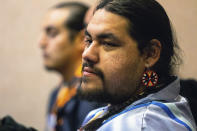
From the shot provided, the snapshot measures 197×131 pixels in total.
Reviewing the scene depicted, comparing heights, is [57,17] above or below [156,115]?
below

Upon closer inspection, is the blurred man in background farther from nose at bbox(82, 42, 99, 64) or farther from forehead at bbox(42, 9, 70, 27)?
nose at bbox(82, 42, 99, 64)

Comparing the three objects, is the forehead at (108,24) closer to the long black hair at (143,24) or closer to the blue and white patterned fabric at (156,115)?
the long black hair at (143,24)

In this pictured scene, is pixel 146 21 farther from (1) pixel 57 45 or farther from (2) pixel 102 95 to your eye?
(1) pixel 57 45

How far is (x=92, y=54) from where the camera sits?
106 cm

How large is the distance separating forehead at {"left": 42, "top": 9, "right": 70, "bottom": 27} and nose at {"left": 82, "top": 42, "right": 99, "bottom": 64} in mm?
1322

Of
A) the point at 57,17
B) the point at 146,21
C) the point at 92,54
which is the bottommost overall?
the point at 57,17

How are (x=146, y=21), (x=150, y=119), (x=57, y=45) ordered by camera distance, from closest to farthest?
(x=150, y=119), (x=146, y=21), (x=57, y=45)

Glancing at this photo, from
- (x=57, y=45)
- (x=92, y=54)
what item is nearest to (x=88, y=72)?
(x=92, y=54)

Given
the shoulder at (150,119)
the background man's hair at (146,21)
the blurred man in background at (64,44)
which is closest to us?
the shoulder at (150,119)

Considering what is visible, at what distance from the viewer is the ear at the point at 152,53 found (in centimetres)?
107

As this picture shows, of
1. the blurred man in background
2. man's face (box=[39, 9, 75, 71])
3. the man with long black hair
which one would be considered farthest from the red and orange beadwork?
man's face (box=[39, 9, 75, 71])

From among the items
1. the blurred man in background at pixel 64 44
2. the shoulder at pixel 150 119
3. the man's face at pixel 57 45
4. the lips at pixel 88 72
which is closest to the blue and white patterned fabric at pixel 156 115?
the shoulder at pixel 150 119

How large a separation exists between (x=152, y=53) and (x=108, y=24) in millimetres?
146

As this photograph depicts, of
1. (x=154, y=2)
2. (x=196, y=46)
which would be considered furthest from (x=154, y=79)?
(x=196, y=46)
